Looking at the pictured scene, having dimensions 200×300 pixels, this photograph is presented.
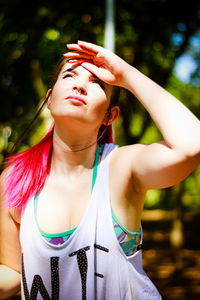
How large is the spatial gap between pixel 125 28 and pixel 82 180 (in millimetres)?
5292

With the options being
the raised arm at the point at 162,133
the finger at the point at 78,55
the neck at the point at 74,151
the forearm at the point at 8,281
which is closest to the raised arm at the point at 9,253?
the forearm at the point at 8,281

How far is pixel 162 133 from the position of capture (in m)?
1.52

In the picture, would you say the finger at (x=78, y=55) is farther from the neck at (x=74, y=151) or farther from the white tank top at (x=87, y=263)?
the white tank top at (x=87, y=263)

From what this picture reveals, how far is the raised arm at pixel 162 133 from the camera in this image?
4.69 feet

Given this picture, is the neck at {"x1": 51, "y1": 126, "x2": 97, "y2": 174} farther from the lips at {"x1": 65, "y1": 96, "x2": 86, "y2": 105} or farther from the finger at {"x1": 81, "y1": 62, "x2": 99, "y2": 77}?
the finger at {"x1": 81, "y1": 62, "x2": 99, "y2": 77}

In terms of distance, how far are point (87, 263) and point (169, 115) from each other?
2.50 ft

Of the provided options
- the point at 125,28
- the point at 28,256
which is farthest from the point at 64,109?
the point at 125,28

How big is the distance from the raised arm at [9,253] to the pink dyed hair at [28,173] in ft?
0.22

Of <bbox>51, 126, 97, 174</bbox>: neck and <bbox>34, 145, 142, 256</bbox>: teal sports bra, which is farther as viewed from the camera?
<bbox>51, 126, 97, 174</bbox>: neck

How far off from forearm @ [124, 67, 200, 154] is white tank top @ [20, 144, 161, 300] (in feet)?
1.30

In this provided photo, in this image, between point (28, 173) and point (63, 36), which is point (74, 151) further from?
point (63, 36)

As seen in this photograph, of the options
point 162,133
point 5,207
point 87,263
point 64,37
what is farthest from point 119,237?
point 64,37

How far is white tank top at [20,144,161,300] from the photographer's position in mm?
1530

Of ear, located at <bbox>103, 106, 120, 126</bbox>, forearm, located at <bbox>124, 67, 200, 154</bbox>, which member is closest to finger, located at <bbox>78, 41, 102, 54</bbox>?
forearm, located at <bbox>124, 67, 200, 154</bbox>
